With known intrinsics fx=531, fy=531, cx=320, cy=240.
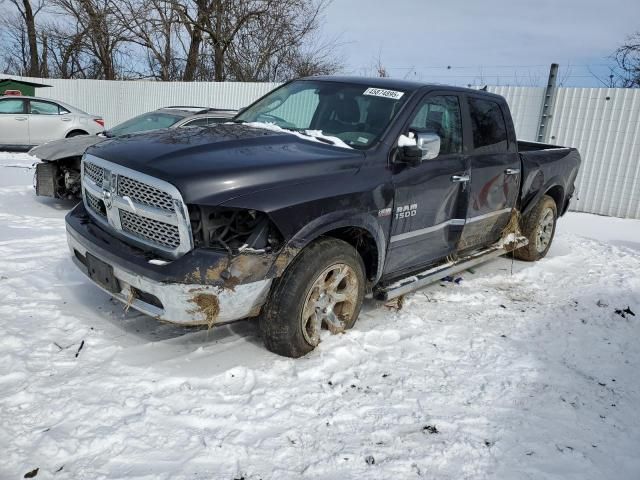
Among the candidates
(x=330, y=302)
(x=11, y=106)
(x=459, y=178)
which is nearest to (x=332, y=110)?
(x=459, y=178)

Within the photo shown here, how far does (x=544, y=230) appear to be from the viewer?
6496 millimetres

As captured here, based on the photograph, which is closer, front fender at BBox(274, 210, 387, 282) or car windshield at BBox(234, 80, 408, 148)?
front fender at BBox(274, 210, 387, 282)

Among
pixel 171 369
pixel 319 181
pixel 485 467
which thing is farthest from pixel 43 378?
pixel 485 467

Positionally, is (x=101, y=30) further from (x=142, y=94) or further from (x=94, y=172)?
(x=94, y=172)

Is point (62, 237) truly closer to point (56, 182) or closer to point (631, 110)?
point (56, 182)

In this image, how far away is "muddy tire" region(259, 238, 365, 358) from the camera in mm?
3338

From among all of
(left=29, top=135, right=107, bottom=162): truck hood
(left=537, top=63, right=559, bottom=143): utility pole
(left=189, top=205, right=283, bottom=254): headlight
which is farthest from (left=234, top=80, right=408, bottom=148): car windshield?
(left=537, top=63, right=559, bottom=143): utility pole

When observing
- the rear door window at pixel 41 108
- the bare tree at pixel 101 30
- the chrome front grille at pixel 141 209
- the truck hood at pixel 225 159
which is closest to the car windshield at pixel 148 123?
the truck hood at pixel 225 159

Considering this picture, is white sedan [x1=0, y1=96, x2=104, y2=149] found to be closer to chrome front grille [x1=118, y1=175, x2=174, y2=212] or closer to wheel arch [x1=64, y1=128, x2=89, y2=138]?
wheel arch [x1=64, y1=128, x2=89, y2=138]

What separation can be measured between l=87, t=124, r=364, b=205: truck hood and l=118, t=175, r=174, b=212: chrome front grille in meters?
0.09

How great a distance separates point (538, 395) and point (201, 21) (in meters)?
22.7

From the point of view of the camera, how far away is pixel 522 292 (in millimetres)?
5434

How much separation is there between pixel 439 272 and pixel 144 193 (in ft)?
8.71

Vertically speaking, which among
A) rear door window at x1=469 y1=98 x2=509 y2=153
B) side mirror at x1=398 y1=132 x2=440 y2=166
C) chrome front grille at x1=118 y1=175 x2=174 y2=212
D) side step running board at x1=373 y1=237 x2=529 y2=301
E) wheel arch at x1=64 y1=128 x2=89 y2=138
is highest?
rear door window at x1=469 y1=98 x2=509 y2=153
